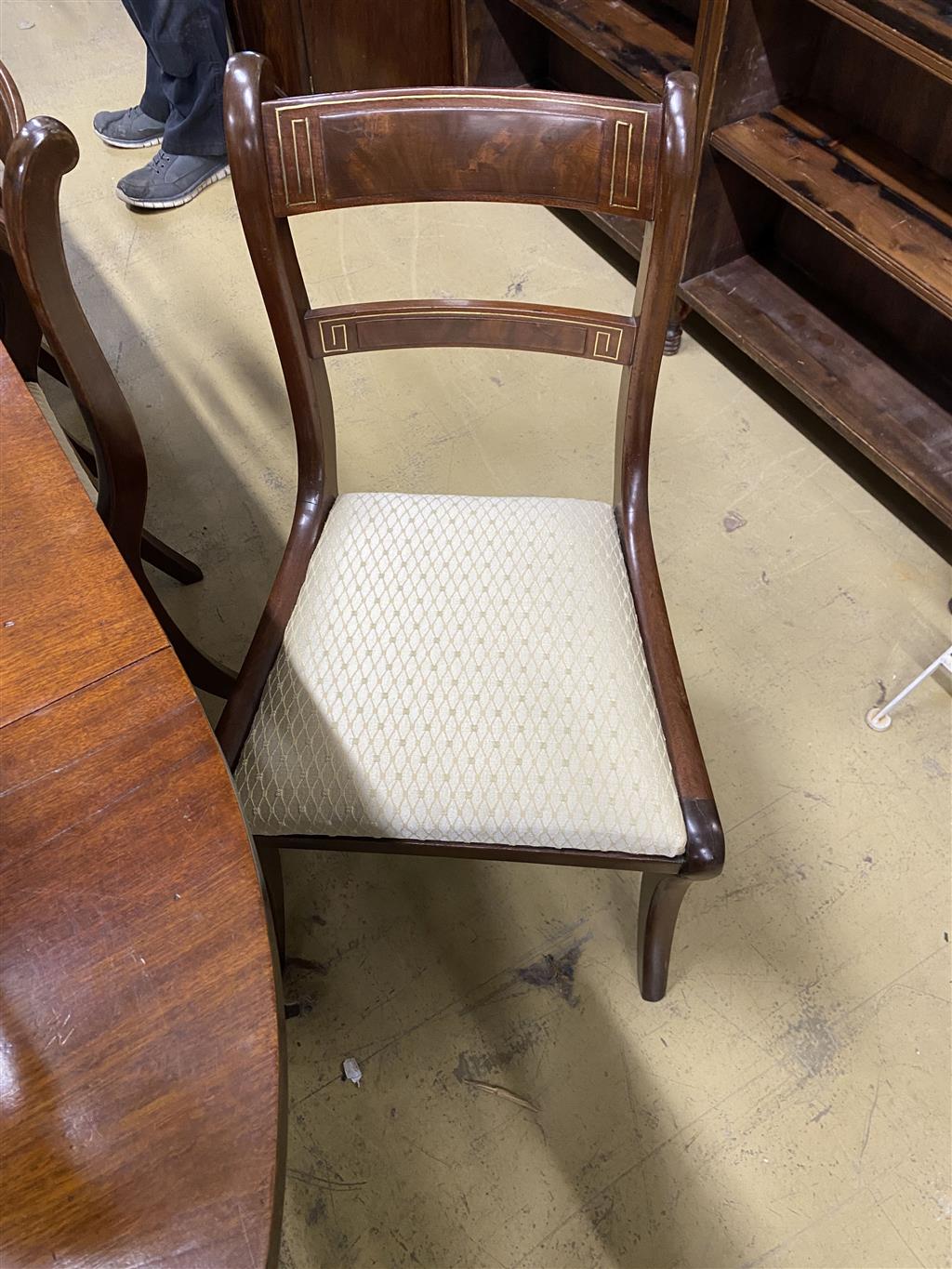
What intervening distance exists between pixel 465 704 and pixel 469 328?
408 mm

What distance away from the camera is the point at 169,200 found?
2.32 meters

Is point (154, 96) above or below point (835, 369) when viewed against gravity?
above

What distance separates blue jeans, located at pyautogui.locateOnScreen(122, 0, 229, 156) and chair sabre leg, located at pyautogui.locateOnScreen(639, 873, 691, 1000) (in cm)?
189

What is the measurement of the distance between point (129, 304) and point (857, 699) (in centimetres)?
178

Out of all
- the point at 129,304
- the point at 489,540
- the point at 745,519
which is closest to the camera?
the point at 489,540

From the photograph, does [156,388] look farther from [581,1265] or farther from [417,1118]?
[581,1265]

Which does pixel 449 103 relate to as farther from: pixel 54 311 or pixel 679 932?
pixel 679 932

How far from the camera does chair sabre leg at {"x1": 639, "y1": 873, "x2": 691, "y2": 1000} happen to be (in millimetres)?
1021

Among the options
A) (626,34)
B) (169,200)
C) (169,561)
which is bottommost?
(169,561)

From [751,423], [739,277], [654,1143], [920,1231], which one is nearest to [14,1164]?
[654,1143]

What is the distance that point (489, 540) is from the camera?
1.05 meters

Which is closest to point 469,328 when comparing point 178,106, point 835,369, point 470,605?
point 470,605

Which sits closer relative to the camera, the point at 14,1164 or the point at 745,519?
the point at 14,1164

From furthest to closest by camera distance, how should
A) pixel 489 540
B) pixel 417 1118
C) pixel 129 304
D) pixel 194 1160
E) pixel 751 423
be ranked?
pixel 129 304, pixel 751 423, pixel 417 1118, pixel 489 540, pixel 194 1160
